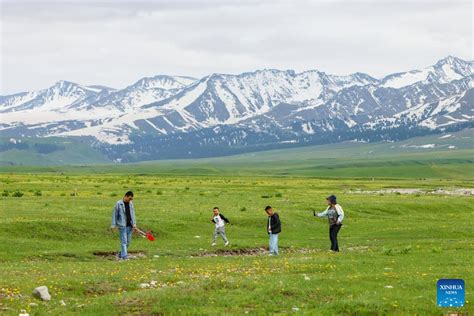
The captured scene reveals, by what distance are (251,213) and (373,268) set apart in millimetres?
35655

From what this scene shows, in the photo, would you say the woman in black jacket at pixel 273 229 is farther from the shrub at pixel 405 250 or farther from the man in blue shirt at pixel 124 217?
the man in blue shirt at pixel 124 217

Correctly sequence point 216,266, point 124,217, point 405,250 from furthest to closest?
point 405,250
point 124,217
point 216,266

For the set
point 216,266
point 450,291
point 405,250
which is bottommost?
point 405,250

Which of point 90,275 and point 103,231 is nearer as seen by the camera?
point 90,275

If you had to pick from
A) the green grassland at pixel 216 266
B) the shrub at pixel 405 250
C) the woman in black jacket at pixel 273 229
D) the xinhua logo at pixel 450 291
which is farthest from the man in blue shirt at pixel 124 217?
the xinhua logo at pixel 450 291

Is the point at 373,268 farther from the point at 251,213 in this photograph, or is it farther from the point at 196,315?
the point at 251,213

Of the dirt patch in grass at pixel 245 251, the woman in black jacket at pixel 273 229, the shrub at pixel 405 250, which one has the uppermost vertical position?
the woman in black jacket at pixel 273 229

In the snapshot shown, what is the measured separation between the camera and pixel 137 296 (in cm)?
2556

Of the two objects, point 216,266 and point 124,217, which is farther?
point 124,217

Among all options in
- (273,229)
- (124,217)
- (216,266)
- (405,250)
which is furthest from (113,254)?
(405,250)

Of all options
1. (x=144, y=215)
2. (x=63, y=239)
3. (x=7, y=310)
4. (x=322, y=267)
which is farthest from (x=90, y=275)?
(x=144, y=215)

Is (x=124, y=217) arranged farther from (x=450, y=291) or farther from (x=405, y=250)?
(x=450, y=291)

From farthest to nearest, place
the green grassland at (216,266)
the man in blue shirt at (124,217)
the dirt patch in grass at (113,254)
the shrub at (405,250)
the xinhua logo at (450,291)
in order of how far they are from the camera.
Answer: the dirt patch in grass at (113,254)
the shrub at (405,250)
the man in blue shirt at (124,217)
the green grassland at (216,266)
the xinhua logo at (450,291)

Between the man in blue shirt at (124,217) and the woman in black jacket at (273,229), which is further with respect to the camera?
the woman in black jacket at (273,229)
